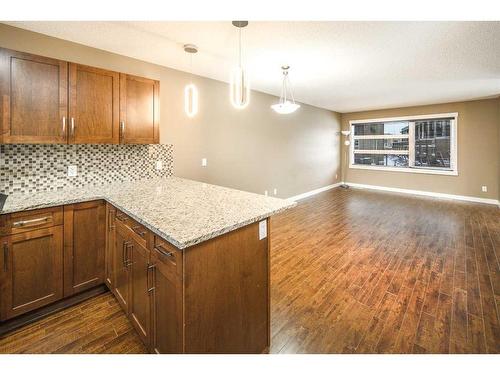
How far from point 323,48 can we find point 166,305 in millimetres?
3012

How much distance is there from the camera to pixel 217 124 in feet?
13.6

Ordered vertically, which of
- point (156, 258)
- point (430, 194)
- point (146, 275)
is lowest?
point (146, 275)

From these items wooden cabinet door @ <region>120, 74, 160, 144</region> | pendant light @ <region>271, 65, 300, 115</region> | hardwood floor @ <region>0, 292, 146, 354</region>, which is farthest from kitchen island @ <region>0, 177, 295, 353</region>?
pendant light @ <region>271, 65, 300, 115</region>

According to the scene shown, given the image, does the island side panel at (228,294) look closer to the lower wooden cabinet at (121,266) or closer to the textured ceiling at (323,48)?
the lower wooden cabinet at (121,266)

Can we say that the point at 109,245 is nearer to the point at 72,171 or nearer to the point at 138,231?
the point at 138,231

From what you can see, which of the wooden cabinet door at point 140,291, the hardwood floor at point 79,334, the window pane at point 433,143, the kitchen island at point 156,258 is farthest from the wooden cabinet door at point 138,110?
the window pane at point 433,143

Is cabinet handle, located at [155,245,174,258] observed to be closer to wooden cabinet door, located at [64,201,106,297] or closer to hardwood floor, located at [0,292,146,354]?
hardwood floor, located at [0,292,146,354]

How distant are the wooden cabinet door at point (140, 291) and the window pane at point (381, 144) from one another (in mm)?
7853

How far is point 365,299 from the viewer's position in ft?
7.34

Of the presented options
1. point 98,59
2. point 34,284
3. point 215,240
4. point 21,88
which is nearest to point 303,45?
point 98,59

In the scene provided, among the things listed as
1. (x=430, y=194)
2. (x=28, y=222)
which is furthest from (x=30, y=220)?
(x=430, y=194)

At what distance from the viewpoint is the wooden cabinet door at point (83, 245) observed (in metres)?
2.09

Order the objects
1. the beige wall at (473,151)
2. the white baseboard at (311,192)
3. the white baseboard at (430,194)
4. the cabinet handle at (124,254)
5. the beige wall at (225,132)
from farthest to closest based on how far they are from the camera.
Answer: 1. the white baseboard at (311,192)
2. the white baseboard at (430,194)
3. the beige wall at (473,151)
4. the beige wall at (225,132)
5. the cabinet handle at (124,254)
